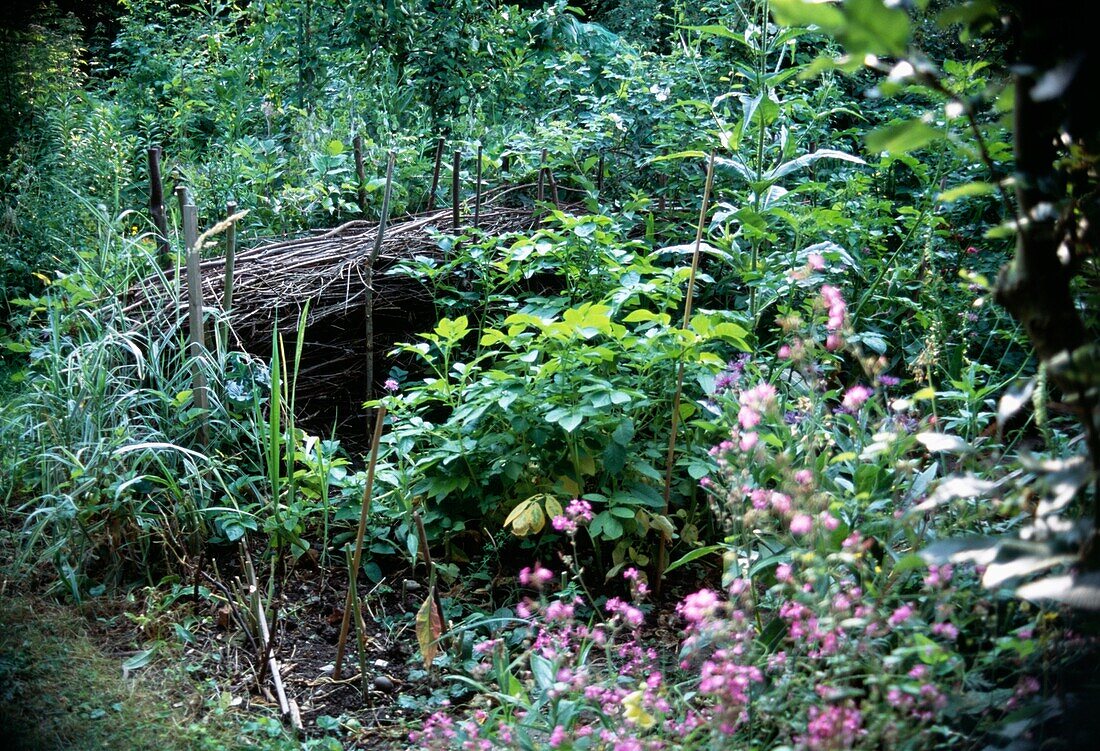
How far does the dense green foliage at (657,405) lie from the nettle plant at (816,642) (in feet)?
0.04

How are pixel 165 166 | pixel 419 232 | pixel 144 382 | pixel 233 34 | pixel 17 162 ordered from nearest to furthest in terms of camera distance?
pixel 144 382 → pixel 419 232 → pixel 17 162 → pixel 165 166 → pixel 233 34

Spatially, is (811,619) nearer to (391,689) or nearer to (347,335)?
(391,689)

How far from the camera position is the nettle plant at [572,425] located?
2.62 meters

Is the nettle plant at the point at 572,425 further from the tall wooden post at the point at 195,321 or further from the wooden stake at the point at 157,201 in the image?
the wooden stake at the point at 157,201

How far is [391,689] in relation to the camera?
240cm

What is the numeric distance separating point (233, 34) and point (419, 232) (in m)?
5.17

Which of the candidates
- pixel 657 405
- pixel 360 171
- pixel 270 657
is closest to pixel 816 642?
pixel 657 405

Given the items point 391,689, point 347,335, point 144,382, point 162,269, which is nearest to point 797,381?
point 391,689

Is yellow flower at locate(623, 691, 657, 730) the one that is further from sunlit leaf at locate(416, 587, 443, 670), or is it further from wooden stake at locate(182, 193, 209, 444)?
wooden stake at locate(182, 193, 209, 444)

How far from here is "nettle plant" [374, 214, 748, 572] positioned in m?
2.62

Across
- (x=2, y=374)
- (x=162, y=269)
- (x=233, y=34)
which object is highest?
(x=233, y=34)

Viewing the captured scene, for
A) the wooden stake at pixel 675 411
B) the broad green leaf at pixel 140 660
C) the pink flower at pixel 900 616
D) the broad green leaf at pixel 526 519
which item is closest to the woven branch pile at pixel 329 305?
the broad green leaf at pixel 526 519

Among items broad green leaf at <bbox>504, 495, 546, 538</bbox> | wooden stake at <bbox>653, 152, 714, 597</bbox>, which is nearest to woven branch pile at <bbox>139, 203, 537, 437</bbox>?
broad green leaf at <bbox>504, 495, 546, 538</bbox>

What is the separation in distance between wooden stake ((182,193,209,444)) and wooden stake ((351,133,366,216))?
1.49 meters
